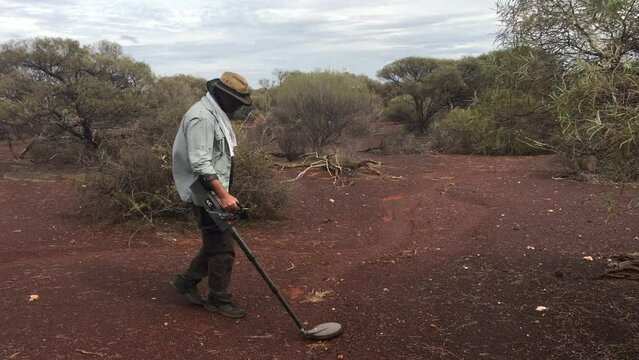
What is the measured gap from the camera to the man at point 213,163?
4.09 meters

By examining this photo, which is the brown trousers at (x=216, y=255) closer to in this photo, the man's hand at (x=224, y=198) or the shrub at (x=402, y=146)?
the man's hand at (x=224, y=198)

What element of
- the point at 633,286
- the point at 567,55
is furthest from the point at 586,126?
the point at 633,286

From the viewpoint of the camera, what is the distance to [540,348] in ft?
13.0

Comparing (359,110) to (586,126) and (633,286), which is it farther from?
(586,126)

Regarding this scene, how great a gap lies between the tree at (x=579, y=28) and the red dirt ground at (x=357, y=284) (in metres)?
1.06

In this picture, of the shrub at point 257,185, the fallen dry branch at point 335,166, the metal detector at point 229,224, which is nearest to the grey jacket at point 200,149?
the metal detector at point 229,224

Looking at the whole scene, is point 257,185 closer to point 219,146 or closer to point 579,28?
point 219,146

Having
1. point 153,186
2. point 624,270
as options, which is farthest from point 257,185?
point 624,270

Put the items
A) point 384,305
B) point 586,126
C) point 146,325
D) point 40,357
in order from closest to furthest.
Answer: point 586,126 → point 40,357 → point 146,325 → point 384,305

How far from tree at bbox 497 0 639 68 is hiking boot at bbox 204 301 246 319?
3024mm

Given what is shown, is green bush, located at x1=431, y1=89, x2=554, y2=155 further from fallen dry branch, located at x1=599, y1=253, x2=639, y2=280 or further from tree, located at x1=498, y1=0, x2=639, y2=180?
fallen dry branch, located at x1=599, y1=253, x2=639, y2=280

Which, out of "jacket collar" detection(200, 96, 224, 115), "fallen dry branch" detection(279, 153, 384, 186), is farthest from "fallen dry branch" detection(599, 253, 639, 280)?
"fallen dry branch" detection(279, 153, 384, 186)

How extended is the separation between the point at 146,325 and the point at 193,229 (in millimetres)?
3570

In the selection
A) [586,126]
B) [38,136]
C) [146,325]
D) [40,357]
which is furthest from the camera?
[38,136]
